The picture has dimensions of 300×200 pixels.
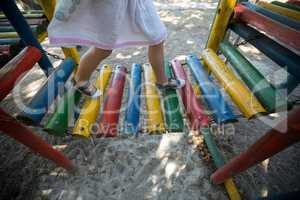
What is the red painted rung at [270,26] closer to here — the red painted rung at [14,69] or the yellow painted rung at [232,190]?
the yellow painted rung at [232,190]

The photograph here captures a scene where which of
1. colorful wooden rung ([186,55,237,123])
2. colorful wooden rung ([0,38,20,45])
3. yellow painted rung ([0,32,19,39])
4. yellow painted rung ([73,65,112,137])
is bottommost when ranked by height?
yellow painted rung ([73,65,112,137])

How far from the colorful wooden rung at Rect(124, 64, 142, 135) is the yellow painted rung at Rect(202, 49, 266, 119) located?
2.31ft

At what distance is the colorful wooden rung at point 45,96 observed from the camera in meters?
1.51

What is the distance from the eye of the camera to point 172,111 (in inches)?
68.6

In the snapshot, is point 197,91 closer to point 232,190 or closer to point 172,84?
point 172,84

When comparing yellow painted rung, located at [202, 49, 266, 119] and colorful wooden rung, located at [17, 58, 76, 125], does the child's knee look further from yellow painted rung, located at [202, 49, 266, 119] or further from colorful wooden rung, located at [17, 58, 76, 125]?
yellow painted rung, located at [202, 49, 266, 119]

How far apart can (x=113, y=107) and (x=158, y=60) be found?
1.83ft

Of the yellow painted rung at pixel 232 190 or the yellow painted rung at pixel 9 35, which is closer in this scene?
the yellow painted rung at pixel 232 190

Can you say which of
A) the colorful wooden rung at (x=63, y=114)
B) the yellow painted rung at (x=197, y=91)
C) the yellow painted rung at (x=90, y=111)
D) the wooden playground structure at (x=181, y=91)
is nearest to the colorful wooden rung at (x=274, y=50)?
the wooden playground structure at (x=181, y=91)

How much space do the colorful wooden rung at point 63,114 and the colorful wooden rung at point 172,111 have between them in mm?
754

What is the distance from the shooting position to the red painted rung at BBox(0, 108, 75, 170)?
127cm

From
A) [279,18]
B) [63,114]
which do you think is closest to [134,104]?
[63,114]

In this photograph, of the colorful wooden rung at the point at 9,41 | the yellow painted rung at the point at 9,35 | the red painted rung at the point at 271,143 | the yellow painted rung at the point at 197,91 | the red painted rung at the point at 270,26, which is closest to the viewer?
the red painted rung at the point at 271,143

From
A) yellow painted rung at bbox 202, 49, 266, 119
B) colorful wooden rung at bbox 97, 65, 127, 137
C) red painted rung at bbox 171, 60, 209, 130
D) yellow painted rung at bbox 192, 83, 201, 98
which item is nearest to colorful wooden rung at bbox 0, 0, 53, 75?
colorful wooden rung at bbox 97, 65, 127, 137
